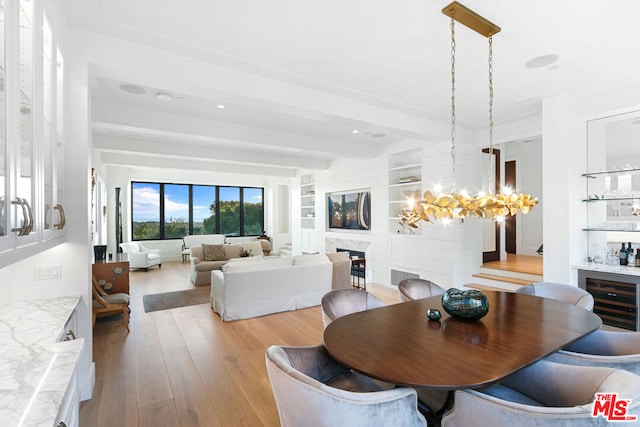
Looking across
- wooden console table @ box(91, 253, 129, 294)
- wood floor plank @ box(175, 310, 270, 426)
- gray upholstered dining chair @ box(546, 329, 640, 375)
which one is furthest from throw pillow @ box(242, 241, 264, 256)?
gray upholstered dining chair @ box(546, 329, 640, 375)

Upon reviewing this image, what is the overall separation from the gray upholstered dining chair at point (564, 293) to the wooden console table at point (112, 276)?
4867mm

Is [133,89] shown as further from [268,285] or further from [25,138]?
[268,285]

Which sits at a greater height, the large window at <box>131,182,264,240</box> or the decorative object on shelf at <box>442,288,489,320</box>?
the large window at <box>131,182,264,240</box>

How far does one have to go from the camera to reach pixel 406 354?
5.38ft

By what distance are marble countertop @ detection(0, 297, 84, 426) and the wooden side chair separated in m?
1.70

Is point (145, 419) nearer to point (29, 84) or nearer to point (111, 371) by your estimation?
point (111, 371)

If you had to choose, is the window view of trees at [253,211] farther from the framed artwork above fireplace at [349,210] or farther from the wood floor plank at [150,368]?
the wood floor plank at [150,368]

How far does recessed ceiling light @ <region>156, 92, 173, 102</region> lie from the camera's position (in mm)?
3667

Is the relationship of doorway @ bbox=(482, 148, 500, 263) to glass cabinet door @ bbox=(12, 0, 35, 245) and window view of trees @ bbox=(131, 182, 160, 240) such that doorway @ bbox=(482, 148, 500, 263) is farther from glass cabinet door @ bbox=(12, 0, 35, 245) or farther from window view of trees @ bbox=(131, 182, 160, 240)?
window view of trees @ bbox=(131, 182, 160, 240)

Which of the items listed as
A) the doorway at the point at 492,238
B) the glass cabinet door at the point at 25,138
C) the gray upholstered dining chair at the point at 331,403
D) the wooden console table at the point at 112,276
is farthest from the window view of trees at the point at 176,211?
the gray upholstered dining chair at the point at 331,403

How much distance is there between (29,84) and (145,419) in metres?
2.24

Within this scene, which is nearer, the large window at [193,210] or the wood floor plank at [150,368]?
the wood floor plank at [150,368]

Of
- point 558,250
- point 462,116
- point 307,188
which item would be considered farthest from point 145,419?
point 307,188

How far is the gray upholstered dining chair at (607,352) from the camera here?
→ 5.26 ft
